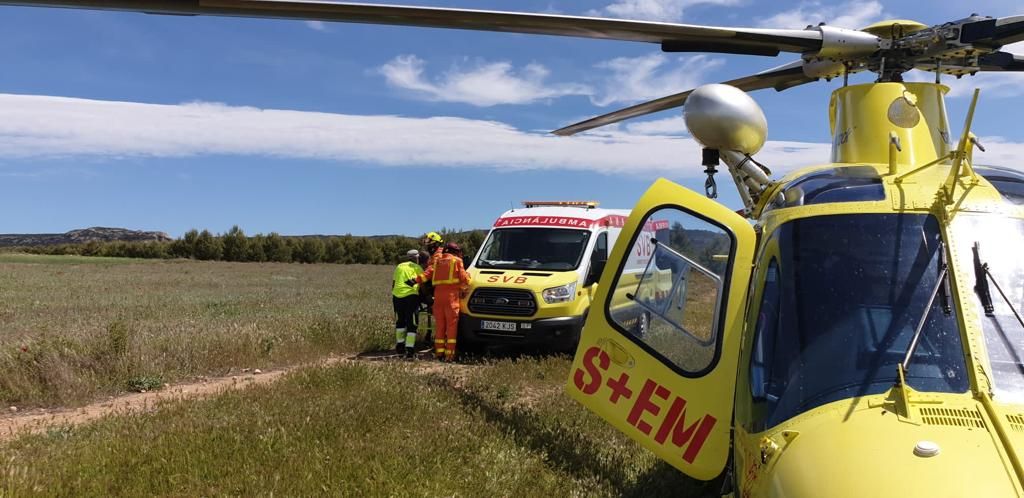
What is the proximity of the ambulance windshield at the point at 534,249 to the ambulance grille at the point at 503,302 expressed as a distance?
87cm

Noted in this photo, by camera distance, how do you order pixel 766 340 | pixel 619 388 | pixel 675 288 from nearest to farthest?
pixel 766 340, pixel 619 388, pixel 675 288

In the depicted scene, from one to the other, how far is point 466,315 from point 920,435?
8.67m

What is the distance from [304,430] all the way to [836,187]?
4677 millimetres

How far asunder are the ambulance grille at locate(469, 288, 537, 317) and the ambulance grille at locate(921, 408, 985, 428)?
26.1ft

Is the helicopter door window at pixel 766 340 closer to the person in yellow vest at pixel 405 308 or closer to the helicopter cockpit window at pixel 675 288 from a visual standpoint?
the helicopter cockpit window at pixel 675 288

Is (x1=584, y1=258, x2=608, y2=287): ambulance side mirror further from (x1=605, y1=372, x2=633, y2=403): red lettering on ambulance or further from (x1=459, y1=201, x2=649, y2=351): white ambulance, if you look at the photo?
(x1=605, y1=372, x2=633, y2=403): red lettering on ambulance

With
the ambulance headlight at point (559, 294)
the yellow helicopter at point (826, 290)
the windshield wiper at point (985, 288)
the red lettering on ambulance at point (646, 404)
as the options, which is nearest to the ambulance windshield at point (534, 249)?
the ambulance headlight at point (559, 294)

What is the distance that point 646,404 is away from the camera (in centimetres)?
414

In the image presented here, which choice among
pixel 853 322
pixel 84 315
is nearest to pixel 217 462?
pixel 853 322

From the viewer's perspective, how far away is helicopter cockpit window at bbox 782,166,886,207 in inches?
142

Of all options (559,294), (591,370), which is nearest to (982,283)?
(591,370)

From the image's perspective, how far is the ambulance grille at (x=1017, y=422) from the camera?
8.63 ft

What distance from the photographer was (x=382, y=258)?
187 ft

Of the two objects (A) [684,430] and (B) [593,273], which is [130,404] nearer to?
(A) [684,430]
